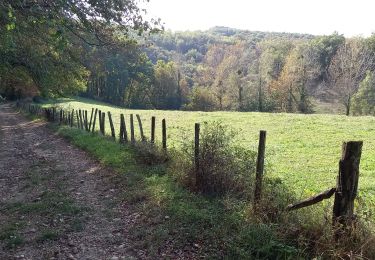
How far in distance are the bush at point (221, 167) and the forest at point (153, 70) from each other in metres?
4.26

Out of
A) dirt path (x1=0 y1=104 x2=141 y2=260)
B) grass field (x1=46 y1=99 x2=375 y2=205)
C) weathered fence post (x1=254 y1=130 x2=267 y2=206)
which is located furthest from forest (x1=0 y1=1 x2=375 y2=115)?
grass field (x1=46 y1=99 x2=375 y2=205)

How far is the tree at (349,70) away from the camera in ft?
171

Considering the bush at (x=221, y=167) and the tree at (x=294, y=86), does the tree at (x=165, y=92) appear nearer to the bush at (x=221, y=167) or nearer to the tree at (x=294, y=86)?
the tree at (x=294, y=86)

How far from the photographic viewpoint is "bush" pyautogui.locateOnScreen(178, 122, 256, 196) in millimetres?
8742

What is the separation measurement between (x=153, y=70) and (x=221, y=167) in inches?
3203

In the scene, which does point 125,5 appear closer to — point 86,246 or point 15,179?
point 15,179

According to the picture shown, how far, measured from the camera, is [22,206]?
9461 millimetres

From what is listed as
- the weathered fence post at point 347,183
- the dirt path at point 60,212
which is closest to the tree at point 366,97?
the dirt path at point 60,212

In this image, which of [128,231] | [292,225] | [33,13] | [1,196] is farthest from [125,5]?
[292,225]

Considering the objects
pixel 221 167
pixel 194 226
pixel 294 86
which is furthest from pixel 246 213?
pixel 294 86

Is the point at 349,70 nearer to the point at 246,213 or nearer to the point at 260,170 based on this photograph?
the point at 260,170

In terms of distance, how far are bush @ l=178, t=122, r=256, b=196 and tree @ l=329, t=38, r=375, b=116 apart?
155ft

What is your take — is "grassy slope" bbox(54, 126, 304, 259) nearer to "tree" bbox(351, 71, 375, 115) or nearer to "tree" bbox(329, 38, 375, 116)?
"tree" bbox(329, 38, 375, 116)

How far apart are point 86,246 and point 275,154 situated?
10.7 m
